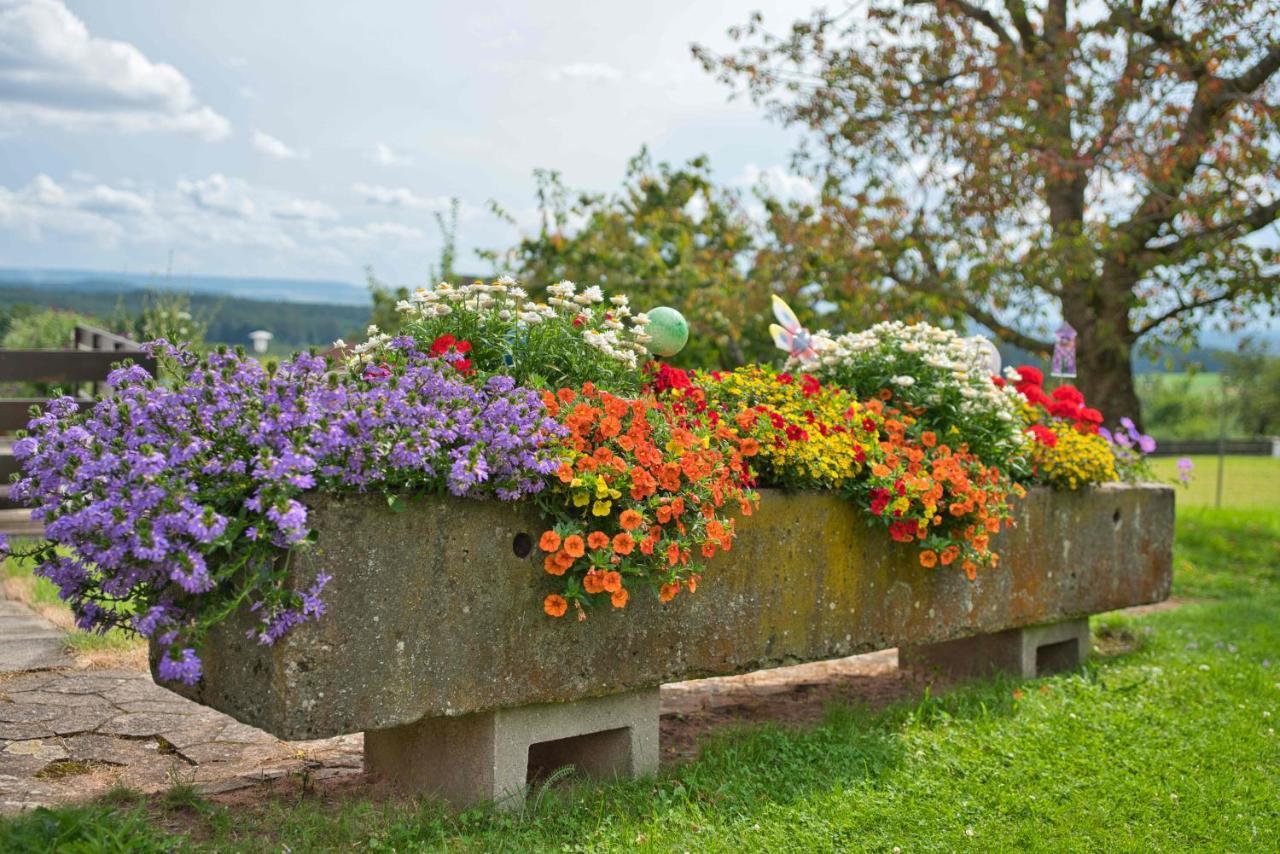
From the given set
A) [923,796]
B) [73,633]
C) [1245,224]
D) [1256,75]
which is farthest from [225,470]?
[1256,75]

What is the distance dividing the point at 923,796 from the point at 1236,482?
1906 centimetres

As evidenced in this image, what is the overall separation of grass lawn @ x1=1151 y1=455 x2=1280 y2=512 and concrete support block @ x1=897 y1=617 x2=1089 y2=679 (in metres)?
8.45

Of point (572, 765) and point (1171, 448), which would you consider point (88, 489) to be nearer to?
point (572, 765)

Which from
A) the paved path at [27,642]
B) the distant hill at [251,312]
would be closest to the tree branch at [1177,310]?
the paved path at [27,642]

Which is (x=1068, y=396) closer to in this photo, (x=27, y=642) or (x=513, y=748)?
(x=513, y=748)

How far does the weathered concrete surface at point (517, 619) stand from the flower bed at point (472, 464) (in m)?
0.05

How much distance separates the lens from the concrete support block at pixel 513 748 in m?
3.43

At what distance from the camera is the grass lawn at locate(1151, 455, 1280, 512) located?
16.6m

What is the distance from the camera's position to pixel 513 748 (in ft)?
11.4

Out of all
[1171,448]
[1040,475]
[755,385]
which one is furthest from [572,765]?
[1171,448]

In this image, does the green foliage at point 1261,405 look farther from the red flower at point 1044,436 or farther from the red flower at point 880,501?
the red flower at point 880,501

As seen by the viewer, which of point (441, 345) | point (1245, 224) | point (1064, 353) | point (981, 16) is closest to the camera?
point (441, 345)

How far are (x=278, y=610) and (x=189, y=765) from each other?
1.31 meters

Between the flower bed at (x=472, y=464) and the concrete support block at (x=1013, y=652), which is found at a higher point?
the flower bed at (x=472, y=464)
